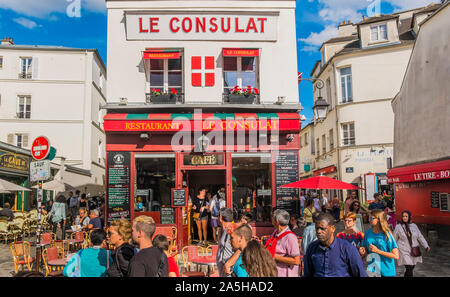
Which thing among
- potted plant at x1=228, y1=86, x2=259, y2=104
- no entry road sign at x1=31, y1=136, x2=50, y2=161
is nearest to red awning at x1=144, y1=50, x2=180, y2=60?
potted plant at x1=228, y1=86, x2=259, y2=104

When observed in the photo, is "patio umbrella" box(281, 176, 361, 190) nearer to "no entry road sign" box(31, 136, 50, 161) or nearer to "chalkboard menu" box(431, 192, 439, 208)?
"chalkboard menu" box(431, 192, 439, 208)

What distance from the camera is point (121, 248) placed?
165 inches

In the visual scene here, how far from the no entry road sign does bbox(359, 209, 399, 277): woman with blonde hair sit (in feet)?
19.2

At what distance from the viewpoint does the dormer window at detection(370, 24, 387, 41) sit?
2445 cm

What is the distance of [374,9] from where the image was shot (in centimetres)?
916

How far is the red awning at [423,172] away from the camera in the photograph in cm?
1127

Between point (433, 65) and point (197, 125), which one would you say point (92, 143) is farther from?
point (433, 65)

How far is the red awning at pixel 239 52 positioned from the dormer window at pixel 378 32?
15767 millimetres

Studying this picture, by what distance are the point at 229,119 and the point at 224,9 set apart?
379 centimetres

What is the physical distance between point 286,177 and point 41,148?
701cm

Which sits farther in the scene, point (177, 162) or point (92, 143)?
point (92, 143)

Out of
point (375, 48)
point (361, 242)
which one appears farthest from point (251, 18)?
point (375, 48)

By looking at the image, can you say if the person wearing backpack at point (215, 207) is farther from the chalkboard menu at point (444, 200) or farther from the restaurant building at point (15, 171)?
the restaurant building at point (15, 171)

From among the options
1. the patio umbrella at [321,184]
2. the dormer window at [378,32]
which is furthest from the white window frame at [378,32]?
the patio umbrella at [321,184]
